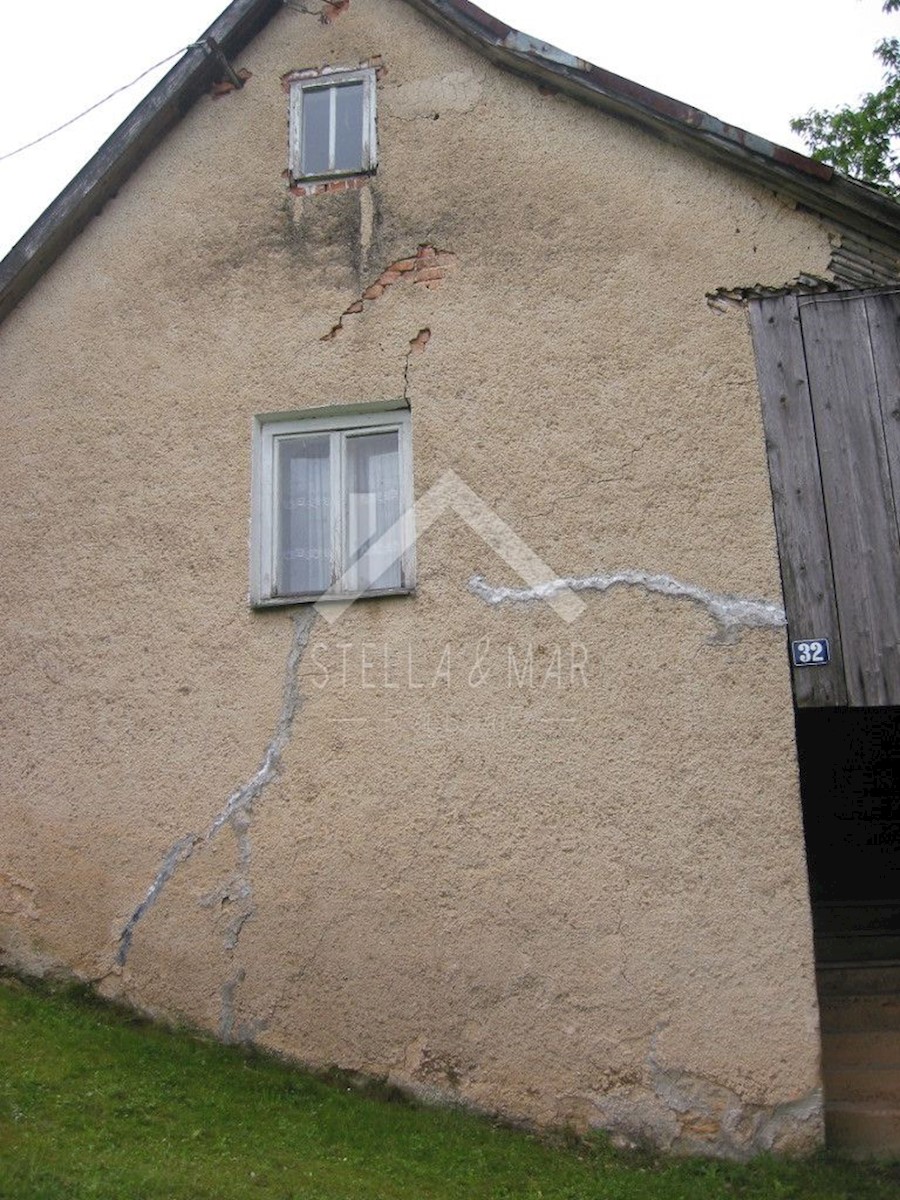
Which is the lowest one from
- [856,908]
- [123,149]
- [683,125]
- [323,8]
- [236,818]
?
[856,908]

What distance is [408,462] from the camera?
6668 millimetres

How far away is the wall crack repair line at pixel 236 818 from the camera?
6.28 meters

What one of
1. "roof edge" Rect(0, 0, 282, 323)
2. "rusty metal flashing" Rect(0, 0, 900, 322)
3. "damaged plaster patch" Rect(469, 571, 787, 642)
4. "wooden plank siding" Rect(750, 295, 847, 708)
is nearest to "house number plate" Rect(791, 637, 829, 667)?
"wooden plank siding" Rect(750, 295, 847, 708)

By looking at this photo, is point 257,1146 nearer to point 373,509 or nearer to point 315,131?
point 373,509

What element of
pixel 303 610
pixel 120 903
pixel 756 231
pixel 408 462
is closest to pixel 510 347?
pixel 408 462

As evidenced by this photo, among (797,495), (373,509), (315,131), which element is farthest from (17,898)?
(315,131)

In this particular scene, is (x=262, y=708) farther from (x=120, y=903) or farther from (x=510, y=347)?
(x=510, y=347)

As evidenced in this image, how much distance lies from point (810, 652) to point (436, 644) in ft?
6.52

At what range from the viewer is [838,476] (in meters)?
6.09

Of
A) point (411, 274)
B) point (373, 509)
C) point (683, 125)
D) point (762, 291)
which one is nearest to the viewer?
point (762, 291)

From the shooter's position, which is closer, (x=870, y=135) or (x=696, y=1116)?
(x=696, y=1116)

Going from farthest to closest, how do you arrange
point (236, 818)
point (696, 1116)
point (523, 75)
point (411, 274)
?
point (523, 75), point (411, 274), point (236, 818), point (696, 1116)

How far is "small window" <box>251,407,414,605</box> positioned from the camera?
Result: 21.7ft

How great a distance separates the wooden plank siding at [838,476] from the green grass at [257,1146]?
2.37 meters
